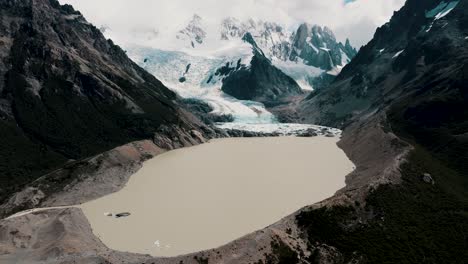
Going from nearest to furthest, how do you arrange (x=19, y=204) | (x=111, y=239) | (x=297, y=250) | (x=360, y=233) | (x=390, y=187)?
(x=297, y=250), (x=360, y=233), (x=111, y=239), (x=390, y=187), (x=19, y=204)

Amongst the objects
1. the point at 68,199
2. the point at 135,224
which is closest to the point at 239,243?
the point at 135,224

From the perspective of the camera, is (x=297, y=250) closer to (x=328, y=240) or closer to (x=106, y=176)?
(x=328, y=240)

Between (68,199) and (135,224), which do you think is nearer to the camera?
(135,224)

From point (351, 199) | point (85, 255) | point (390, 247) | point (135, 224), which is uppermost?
point (351, 199)

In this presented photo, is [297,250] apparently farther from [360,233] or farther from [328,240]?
[360,233]

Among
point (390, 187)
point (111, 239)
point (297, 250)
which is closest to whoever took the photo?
point (297, 250)

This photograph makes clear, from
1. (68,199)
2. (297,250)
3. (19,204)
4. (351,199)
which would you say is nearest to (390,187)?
(351,199)

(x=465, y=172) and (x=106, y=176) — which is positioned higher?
(x=465, y=172)
